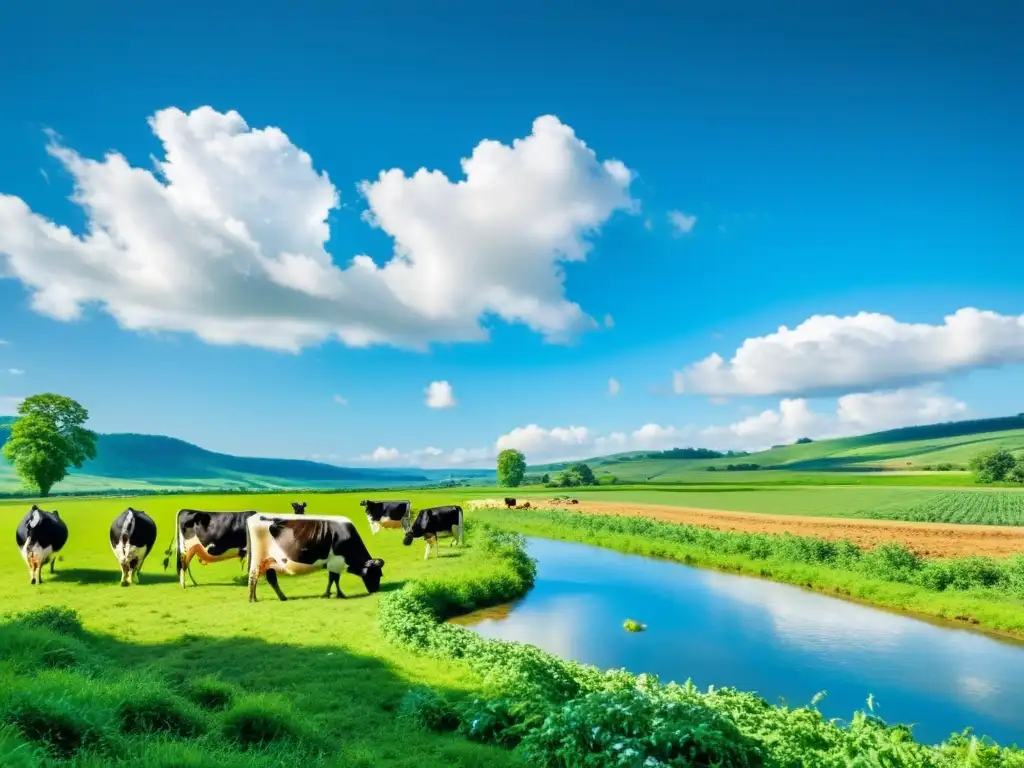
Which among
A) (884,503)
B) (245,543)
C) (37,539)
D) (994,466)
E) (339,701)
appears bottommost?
(884,503)

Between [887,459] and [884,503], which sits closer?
[884,503]

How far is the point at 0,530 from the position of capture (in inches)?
1171

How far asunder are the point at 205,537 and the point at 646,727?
17823mm

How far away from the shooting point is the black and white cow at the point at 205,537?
20359 millimetres

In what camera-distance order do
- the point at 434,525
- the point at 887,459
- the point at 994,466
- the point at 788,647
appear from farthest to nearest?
the point at 887,459 → the point at 994,466 → the point at 434,525 → the point at 788,647

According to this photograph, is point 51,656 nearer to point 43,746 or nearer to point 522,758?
point 43,746

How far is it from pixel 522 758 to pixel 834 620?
16.9m

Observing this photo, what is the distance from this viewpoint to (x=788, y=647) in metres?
17.0

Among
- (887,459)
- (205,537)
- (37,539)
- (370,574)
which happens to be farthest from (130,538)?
(887,459)

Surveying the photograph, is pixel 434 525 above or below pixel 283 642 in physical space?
above

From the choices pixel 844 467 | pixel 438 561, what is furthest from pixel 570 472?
pixel 438 561

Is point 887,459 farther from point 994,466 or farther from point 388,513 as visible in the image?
point 388,513

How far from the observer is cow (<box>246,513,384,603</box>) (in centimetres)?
1838

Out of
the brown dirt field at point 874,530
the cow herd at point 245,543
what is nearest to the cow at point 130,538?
the cow herd at point 245,543
